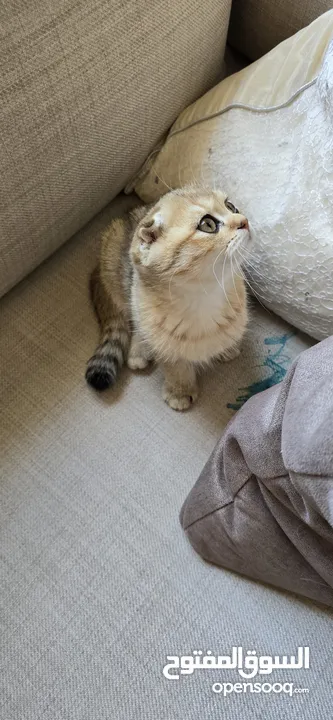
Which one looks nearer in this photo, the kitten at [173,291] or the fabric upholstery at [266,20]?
the kitten at [173,291]

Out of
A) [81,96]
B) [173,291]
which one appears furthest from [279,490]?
[81,96]

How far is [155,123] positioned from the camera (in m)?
1.09

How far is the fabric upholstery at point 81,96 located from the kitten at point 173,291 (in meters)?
0.14

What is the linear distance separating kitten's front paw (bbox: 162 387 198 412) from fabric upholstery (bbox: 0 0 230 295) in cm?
38

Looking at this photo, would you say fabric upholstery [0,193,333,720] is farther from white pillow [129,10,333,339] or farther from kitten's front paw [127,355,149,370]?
white pillow [129,10,333,339]

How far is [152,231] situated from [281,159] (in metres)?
0.29

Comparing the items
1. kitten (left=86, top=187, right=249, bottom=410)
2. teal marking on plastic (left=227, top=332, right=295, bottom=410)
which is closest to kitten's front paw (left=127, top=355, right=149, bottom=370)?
kitten (left=86, top=187, right=249, bottom=410)

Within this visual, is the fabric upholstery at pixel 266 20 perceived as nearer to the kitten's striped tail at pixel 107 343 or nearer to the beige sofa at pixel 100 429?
the beige sofa at pixel 100 429

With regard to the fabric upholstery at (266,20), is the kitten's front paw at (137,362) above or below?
below

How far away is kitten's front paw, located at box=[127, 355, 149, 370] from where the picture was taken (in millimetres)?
1099

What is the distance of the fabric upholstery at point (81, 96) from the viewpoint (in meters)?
0.83

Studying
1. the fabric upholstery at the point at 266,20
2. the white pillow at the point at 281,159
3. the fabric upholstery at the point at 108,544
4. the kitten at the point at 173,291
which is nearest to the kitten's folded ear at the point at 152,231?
the kitten at the point at 173,291

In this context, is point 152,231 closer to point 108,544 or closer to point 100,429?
point 100,429

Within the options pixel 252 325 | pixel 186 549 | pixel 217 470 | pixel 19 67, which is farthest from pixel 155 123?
pixel 186 549
